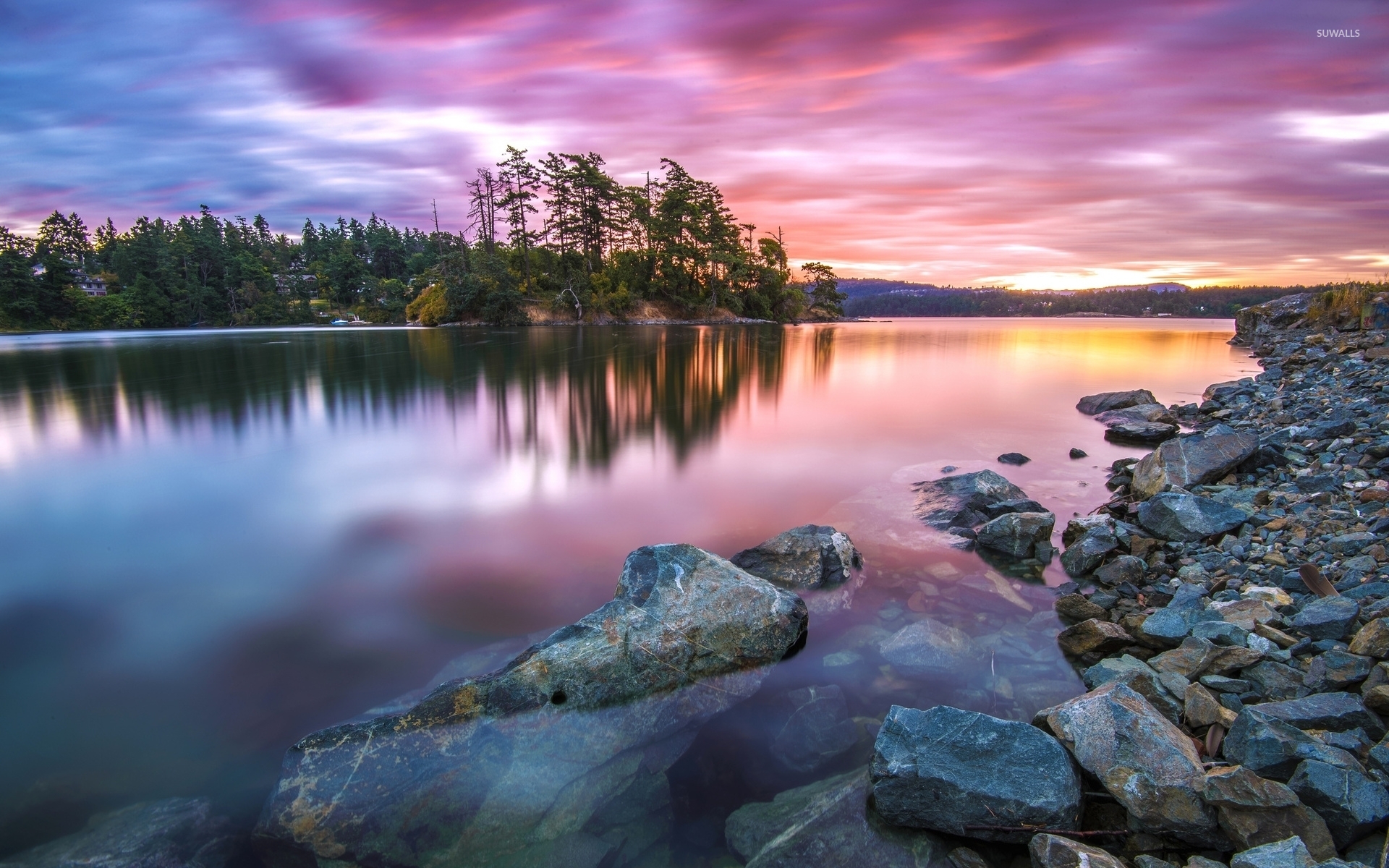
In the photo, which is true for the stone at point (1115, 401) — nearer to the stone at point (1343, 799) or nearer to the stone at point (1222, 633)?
the stone at point (1222, 633)

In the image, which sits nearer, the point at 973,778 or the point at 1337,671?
the point at 973,778

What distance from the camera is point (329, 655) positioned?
5359 millimetres

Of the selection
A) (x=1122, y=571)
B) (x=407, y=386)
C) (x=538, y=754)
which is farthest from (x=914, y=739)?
(x=407, y=386)

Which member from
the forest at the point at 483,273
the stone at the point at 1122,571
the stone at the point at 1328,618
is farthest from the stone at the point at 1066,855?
the forest at the point at 483,273

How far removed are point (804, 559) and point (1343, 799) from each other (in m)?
4.13

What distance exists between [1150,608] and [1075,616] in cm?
65

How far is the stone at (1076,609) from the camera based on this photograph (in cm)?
567

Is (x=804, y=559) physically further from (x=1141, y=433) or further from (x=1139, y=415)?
(x=1139, y=415)

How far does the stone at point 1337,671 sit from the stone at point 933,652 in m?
2.01

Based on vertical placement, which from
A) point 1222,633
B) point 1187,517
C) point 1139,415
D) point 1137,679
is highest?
point 1139,415

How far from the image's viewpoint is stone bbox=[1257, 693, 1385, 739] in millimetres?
3299

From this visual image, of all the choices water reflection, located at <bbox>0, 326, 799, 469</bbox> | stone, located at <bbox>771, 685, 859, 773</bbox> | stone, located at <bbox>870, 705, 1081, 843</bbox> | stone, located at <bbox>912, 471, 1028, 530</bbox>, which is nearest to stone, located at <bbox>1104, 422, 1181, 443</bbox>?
stone, located at <bbox>912, 471, 1028, 530</bbox>

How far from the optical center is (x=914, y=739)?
360 cm

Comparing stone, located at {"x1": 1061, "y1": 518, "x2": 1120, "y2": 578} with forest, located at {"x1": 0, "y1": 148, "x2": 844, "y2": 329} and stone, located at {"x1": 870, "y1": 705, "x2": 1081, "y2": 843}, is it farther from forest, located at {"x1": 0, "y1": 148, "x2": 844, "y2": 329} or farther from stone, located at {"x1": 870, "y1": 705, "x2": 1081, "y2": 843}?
forest, located at {"x1": 0, "y1": 148, "x2": 844, "y2": 329}
